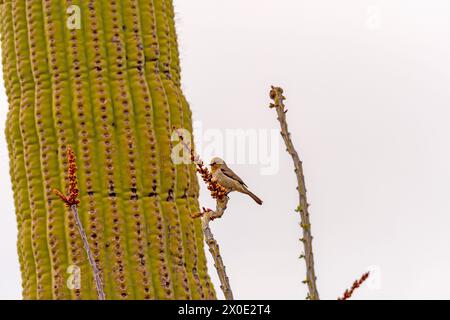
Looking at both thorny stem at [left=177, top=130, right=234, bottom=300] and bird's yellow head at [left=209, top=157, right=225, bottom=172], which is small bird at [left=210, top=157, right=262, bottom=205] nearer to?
bird's yellow head at [left=209, top=157, right=225, bottom=172]

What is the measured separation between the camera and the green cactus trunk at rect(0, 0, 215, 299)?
6988 millimetres

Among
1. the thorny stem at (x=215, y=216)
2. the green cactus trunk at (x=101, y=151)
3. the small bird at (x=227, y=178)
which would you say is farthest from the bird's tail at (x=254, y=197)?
the green cactus trunk at (x=101, y=151)

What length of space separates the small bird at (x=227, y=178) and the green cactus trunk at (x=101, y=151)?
56.8 inches

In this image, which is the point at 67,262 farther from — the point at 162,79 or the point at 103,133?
the point at 162,79

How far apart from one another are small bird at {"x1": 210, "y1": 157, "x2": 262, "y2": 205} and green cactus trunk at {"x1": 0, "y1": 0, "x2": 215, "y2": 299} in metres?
1.44

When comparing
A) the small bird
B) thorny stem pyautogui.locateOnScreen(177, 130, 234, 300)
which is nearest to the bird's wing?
the small bird

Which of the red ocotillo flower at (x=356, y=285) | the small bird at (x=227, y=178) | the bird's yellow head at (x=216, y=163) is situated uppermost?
the bird's yellow head at (x=216, y=163)

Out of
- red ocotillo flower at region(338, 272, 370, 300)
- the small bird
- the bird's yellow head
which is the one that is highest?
the bird's yellow head

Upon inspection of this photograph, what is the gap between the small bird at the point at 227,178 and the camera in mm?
5465

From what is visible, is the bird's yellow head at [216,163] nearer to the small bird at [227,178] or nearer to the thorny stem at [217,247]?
the small bird at [227,178]

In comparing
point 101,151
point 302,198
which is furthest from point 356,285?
point 101,151

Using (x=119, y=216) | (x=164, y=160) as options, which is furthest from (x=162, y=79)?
(x=119, y=216)

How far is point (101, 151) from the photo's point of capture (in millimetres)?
7086
